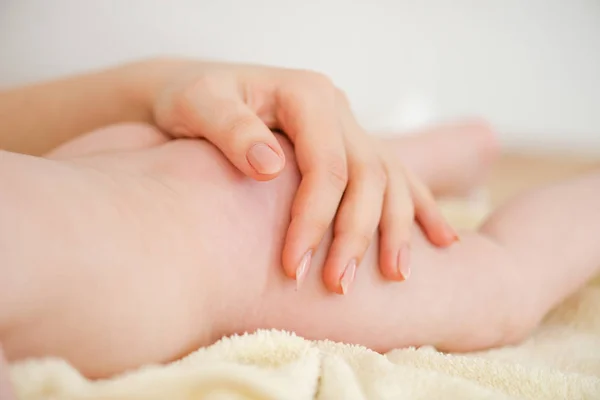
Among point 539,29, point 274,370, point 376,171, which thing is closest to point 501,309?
point 376,171

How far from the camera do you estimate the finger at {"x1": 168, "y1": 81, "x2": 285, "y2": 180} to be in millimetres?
611

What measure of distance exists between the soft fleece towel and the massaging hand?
0.10 m

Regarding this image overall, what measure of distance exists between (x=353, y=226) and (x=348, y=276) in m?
0.05

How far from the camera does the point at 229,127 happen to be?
64 cm

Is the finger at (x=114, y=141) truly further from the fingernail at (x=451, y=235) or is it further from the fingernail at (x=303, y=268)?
the fingernail at (x=451, y=235)

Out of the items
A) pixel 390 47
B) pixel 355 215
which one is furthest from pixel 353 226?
pixel 390 47

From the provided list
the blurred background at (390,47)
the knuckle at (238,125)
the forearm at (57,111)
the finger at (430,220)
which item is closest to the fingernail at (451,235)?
the finger at (430,220)

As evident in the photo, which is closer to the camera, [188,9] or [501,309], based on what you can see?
[501,309]

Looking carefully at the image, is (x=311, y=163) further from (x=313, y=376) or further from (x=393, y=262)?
(x=313, y=376)

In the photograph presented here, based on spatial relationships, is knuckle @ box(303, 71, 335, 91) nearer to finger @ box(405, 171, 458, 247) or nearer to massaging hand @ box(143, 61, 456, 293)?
massaging hand @ box(143, 61, 456, 293)

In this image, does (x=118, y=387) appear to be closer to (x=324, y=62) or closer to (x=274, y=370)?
(x=274, y=370)

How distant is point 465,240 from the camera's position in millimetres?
776

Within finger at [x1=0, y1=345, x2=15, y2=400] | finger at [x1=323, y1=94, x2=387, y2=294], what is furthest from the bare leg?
finger at [x1=0, y1=345, x2=15, y2=400]

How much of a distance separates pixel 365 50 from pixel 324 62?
12 cm
